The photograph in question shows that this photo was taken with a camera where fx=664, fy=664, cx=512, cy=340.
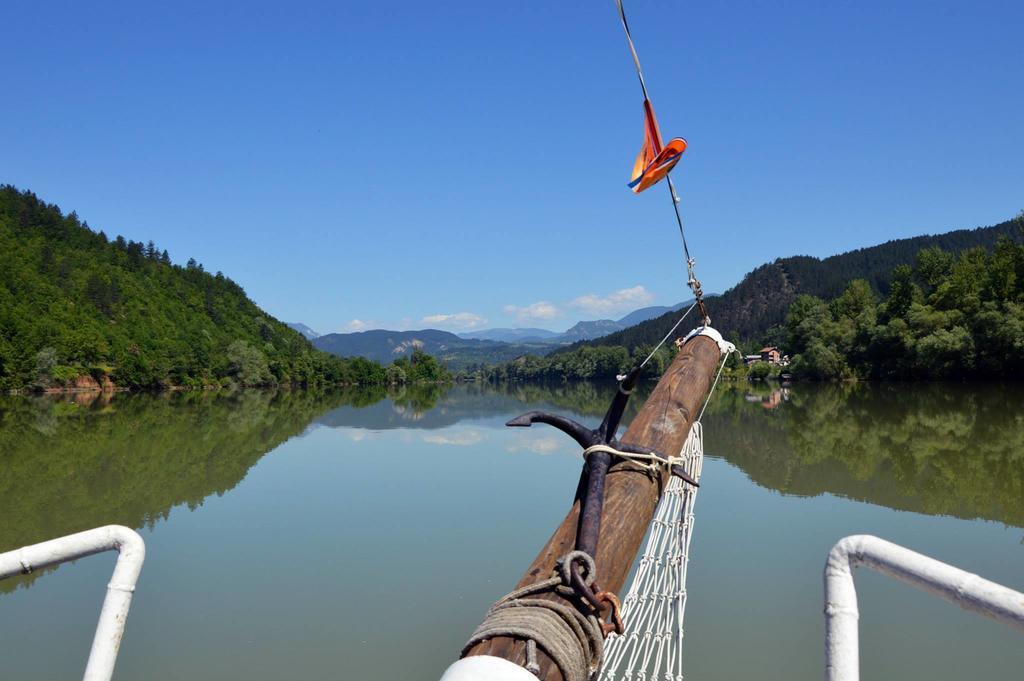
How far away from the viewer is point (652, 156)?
3.16 meters

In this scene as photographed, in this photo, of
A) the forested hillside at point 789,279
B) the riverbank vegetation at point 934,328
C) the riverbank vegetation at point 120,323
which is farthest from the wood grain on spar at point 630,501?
the forested hillside at point 789,279

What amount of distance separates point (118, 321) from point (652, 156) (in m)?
70.8

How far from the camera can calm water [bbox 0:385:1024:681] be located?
491 cm

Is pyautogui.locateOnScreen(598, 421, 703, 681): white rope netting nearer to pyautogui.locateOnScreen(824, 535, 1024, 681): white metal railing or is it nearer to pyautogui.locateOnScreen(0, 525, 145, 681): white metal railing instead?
pyautogui.locateOnScreen(824, 535, 1024, 681): white metal railing

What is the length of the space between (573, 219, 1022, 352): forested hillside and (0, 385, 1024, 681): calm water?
88808mm

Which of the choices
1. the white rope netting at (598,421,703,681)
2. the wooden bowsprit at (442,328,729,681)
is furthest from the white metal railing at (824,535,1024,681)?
the white rope netting at (598,421,703,681)

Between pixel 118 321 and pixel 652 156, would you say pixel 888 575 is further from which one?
pixel 118 321

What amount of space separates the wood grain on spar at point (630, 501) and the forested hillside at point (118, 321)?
178 feet

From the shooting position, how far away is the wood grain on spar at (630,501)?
122cm

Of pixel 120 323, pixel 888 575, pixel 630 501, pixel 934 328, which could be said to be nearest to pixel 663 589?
pixel 630 501

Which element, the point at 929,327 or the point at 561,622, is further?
the point at 929,327

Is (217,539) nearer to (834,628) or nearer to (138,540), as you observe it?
(138,540)

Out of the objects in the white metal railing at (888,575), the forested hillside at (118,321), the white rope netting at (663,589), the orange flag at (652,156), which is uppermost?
the forested hillside at (118,321)

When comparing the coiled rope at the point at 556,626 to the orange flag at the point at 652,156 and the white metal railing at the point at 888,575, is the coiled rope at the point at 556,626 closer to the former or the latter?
the white metal railing at the point at 888,575
